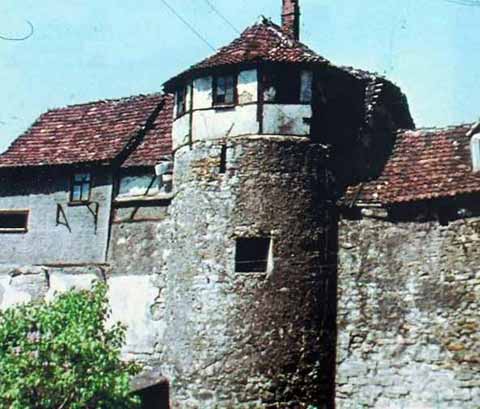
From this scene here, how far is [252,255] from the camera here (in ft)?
61.1

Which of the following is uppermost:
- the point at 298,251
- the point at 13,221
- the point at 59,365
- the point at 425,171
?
the point at 425,171

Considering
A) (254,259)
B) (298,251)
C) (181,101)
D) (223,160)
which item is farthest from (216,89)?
(298,251)

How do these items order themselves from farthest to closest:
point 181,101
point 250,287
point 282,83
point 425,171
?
point 181,101 < point 425,171 < point 282,83 < point 250,287

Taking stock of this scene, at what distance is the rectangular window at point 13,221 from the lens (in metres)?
23.5

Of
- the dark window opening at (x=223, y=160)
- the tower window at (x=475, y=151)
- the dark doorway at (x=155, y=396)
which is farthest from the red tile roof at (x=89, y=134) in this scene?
the tower window at (x=475, y=151)

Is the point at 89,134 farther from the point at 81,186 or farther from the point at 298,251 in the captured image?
the point at 298,251

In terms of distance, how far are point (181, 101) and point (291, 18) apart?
472 cm

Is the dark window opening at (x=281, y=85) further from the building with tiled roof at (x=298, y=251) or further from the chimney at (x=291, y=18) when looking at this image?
the chimney at (x=291, y=18)

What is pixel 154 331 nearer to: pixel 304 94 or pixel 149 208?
pixel 149 208

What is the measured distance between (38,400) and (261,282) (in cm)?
563

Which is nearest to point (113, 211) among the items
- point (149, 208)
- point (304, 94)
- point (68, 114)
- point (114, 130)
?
point (149, 208)

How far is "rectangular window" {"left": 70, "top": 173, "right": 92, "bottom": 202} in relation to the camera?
2286 cm

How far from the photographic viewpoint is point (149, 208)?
70.7 ft

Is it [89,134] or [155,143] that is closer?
[155,143]
